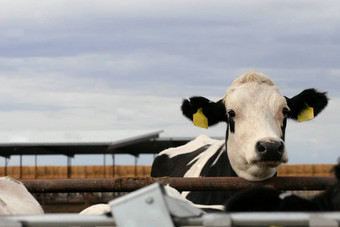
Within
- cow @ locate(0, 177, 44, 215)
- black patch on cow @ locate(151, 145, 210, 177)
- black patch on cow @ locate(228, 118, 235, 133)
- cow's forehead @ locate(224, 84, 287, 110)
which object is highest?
cow's forehead @ locate(224, 84, 287, 110)

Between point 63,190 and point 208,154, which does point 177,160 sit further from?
point 63,190

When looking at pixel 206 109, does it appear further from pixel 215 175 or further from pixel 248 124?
pixel 248 124

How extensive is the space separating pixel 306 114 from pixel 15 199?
3.56 meters

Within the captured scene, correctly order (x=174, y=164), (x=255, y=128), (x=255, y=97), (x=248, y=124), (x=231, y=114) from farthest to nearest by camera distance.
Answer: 1. (x=174, y=164)
2. (x=231, y=114)
3. (x=255, y=97)
4. (x=248, y=124)
5. (x=255, y=128)

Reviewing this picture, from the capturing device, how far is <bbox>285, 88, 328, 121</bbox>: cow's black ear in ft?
22.5

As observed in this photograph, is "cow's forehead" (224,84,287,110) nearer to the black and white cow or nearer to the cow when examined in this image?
the black and white cow

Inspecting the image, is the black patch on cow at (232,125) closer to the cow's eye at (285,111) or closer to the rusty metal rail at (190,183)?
the cow's eye at (285,111)

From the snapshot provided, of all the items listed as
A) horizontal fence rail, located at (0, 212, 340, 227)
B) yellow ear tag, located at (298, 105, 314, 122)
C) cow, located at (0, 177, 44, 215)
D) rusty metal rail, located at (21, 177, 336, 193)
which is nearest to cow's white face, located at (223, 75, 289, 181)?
rusty metal rail, located at (21, 177, 336, 193)

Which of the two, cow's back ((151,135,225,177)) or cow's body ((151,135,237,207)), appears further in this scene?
cow's back ((151,135,225,177))

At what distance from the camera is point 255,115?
6000 mm

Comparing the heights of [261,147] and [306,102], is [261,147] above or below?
below

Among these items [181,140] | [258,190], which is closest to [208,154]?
[258,190]

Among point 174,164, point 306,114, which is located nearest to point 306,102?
point 306,114

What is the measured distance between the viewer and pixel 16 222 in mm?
1859
